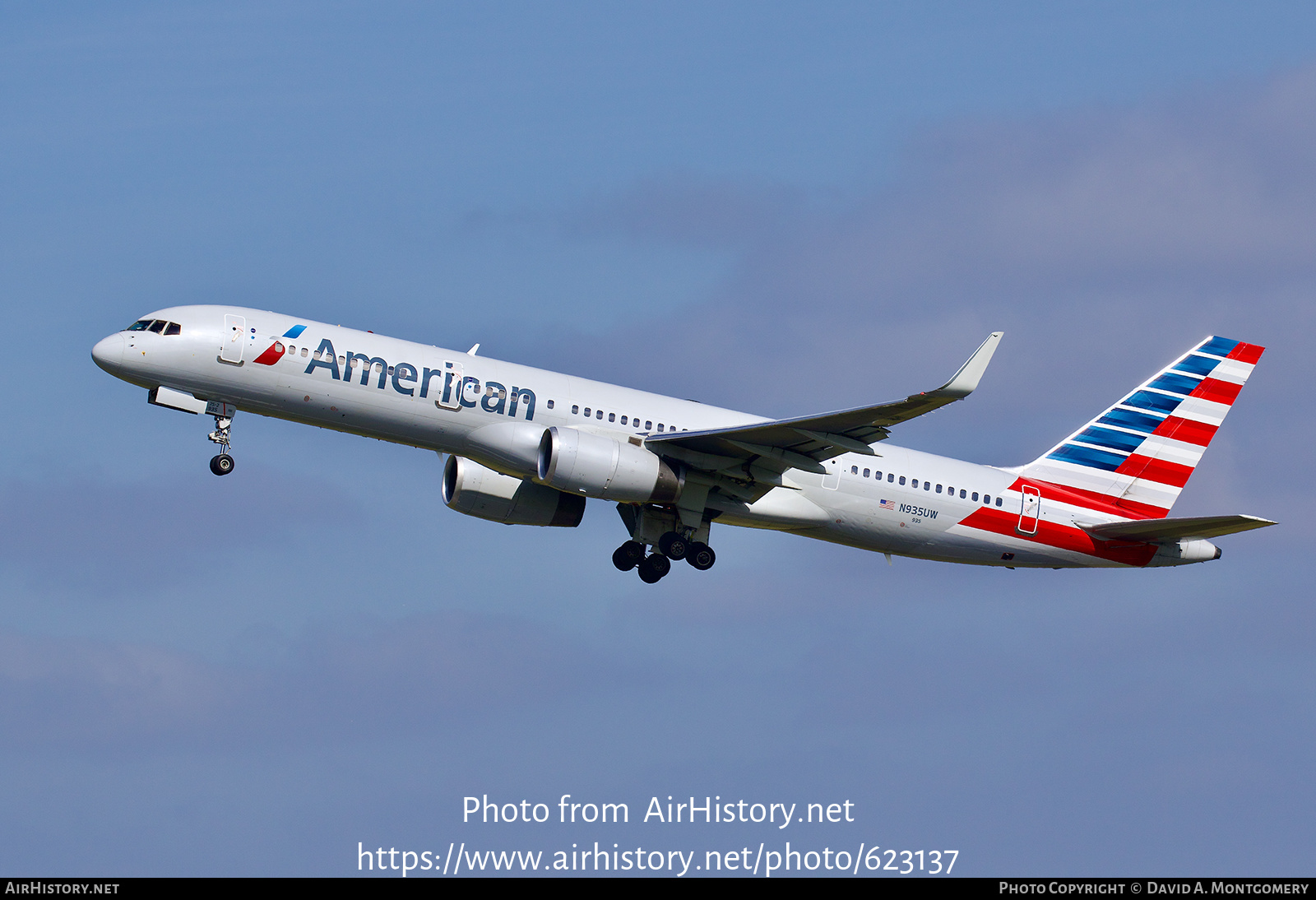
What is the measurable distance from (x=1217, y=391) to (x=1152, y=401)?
2278mm

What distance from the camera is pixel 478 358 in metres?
41.8

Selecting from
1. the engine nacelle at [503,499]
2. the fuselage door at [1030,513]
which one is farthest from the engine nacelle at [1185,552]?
the engine nacelle at [503,499]

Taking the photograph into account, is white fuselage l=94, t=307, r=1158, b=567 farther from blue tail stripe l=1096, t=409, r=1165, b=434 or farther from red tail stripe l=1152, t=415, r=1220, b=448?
red tail stripe l=1152, t=415, r=1220, b=448

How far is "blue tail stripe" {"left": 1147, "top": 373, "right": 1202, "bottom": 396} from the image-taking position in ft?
163

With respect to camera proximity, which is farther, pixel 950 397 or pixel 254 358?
pixel 254 358

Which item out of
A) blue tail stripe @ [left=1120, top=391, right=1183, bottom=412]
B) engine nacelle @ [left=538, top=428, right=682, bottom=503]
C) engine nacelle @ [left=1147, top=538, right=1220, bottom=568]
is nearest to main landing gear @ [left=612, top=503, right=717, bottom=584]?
engine nacelle @ [left=538, top=428, right=682, bottom=503]

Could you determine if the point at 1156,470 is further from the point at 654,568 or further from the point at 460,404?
the point at 460,404

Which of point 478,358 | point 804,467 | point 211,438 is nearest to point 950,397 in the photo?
point 804,467

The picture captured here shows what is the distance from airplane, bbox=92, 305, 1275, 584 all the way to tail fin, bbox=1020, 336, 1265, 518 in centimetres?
6

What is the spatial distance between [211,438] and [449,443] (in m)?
6.16

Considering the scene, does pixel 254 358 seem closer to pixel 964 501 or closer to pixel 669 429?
pixel 669 429

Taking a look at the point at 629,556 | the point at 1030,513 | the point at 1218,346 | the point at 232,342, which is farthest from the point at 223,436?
the point at 1218,346

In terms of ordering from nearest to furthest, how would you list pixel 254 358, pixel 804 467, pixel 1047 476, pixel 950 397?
1. pixel 950 397
2. pixel 254 358
3. pixel 804 467
4. pixel 1047 476

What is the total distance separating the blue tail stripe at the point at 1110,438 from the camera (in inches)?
1907
